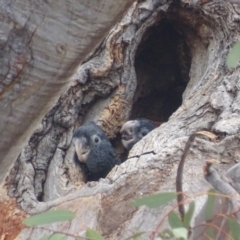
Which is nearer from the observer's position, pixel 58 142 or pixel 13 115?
pixel 13 115

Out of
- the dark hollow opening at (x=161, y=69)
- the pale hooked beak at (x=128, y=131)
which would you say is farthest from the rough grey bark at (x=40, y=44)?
the dark hollow opening at (x=161, y=69)

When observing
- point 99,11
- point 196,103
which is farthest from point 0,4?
point 196,103

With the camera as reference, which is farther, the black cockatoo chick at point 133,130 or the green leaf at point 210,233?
the black cockatoo chick at point 133,130

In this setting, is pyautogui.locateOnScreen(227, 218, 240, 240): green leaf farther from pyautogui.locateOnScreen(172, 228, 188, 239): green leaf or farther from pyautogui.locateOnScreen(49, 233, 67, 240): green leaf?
pyautogui.locateOnScreen(49, 233, 67, 240): green leaf

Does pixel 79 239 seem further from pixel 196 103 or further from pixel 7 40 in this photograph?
pixel 196 103

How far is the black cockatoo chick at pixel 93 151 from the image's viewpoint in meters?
2.78

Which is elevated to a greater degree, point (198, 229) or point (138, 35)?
point (138, 35)

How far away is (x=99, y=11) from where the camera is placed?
1194 millimetres

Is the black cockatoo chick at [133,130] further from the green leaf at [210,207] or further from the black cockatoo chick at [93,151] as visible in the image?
the green leaf at [210,207]

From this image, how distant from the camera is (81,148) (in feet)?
9.30

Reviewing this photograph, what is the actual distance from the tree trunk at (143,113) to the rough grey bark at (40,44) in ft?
2.62

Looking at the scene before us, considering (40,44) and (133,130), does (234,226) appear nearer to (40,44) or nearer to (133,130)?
(40,44)

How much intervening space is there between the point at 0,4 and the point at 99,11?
17 cm

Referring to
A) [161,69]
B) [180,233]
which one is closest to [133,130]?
[161,69]
